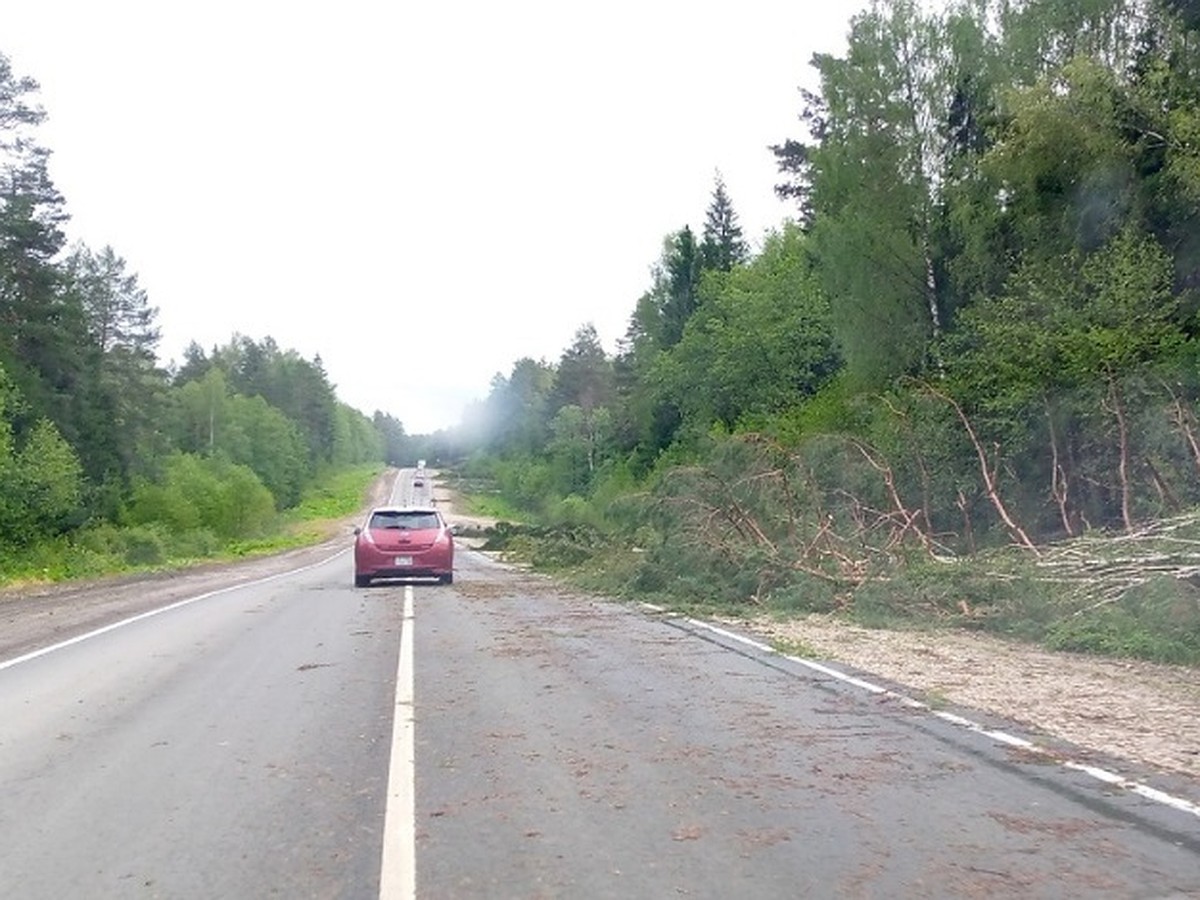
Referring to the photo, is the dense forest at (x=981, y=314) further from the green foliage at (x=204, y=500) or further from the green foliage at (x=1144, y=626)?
the green foliage at (x=204, y=500)

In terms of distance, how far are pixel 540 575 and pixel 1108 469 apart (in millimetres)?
13570

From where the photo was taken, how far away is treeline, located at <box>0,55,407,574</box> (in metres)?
43.1

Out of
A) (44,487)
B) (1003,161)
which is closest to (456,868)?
(1003,161)

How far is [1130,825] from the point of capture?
630cm

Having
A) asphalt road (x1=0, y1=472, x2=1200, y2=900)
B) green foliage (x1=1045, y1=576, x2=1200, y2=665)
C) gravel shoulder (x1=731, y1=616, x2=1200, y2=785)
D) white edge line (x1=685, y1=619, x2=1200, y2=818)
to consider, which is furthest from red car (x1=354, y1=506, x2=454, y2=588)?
green foliage (x1=1045, y1=576, x2=1200, y2=665)

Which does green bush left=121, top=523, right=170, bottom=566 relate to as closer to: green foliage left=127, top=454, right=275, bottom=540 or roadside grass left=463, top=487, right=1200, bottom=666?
green foliage left=127, top=454, right=275, bottom=540

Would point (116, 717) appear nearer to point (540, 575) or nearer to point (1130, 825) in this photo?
point (1130, 825)

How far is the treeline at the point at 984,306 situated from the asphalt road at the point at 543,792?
9.07 metres

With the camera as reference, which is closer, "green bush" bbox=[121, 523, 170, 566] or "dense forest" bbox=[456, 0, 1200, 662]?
"dense forest" bbox=[456, 0, 1200, 662]

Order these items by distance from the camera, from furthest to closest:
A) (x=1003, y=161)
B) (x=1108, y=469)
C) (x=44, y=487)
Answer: (x=44, y=487) < (x=1003, y=161) < (x=1108, y=469)

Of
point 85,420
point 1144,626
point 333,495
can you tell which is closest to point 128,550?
point 85,420

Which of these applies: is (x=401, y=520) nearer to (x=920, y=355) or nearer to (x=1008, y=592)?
(x=1008, y=592)

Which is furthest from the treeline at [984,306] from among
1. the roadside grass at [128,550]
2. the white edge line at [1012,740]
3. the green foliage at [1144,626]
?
the roadside grass at [128,550]

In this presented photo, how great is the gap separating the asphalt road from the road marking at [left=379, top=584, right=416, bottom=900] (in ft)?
0.13
